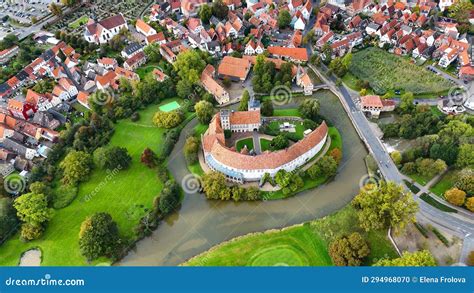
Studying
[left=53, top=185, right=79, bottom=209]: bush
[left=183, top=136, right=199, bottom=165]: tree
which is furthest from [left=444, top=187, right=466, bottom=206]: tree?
[left=53, top=185, right=79, bottom=209]: bush

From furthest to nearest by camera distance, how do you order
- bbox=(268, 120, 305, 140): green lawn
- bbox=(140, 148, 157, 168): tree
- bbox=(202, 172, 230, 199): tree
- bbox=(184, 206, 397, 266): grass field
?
bbox=(268, 120, 305, 140): green lawn < bbox=(140, 148, 157, 168): tree < bbox=(202, 172, 230, 199): tree < bbox=(184, 206, 397, 266): grass field

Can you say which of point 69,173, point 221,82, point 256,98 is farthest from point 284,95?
point 69,173

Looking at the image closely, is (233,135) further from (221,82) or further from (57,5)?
(57,5)

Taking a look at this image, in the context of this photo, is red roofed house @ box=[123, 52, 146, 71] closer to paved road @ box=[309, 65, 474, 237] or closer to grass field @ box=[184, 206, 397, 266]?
paved road @ box=[309, 65, 474, 237]

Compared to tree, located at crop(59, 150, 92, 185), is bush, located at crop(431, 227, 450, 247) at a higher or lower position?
lower

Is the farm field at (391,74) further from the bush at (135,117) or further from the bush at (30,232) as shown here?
the bush at (30,232)

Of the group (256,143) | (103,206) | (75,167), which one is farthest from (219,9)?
(103,206)

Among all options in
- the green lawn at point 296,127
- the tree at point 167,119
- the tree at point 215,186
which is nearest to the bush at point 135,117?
the tree at point 167,119

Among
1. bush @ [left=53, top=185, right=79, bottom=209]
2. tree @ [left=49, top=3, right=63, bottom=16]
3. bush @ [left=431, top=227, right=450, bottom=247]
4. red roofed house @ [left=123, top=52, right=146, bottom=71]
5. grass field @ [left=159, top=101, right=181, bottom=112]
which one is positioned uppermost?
tree @ [left=49, top=3, right=63, bottom=16]
